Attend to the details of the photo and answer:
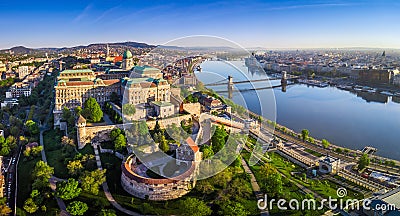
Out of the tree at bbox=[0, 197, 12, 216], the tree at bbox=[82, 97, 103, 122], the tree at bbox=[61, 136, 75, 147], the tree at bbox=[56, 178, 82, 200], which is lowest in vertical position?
the tree at bbox=[0, 197, 12, 216]

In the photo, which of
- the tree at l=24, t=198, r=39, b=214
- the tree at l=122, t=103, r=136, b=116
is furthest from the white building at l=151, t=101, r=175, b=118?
the tree at l=24, t=198, r=39, b=214

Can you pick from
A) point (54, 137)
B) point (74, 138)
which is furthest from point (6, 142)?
point (74, 138)

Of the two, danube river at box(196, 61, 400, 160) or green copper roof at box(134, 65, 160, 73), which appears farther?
green copper roof at box(134, 65, 160, 73)

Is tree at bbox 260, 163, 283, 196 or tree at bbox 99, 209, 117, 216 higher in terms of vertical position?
tree at bbox 260, 163, 283, 196

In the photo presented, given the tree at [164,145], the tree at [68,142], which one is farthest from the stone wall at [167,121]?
the tree at [68,142]

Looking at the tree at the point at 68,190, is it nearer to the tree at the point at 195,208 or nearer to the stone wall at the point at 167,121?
the tree at the point at 195,208

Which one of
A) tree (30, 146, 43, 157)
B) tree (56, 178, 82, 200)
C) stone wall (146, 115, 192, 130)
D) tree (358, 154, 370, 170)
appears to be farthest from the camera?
stone wall (146, 115, 192, 130)

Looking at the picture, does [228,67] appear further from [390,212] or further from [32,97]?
[32,97]

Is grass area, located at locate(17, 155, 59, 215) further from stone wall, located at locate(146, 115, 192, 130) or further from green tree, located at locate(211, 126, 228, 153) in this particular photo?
green tree, located at locate(211, 126, 228, 153)
